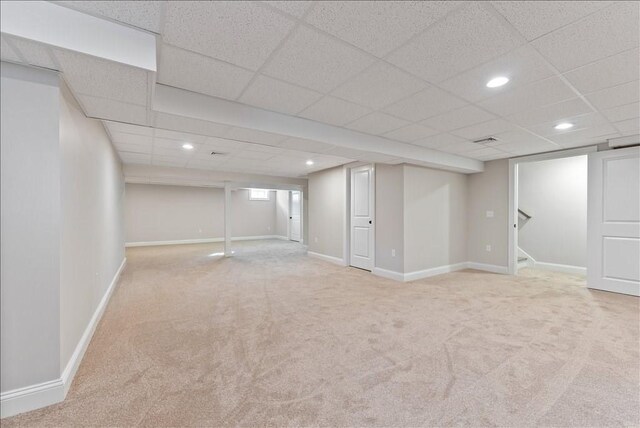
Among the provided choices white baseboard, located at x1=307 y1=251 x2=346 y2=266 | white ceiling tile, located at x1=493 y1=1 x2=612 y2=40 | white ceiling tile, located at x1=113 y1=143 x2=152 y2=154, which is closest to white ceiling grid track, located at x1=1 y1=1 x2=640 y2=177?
white ceiling tile, located at x1=493 y1=1 x2=612 y2=40

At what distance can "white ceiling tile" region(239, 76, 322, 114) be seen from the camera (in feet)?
7.41

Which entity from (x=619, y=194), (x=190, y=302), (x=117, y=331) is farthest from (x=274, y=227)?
(x=619, y=194)

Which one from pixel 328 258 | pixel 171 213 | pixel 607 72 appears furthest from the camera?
pixel 171 213

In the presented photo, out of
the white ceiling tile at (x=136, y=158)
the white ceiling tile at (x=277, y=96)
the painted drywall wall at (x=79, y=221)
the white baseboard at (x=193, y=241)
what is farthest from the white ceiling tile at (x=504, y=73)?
the white baseboard at (x=193, y=241)

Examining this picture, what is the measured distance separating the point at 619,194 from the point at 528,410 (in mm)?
4157

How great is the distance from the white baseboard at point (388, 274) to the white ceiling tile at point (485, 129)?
243cm

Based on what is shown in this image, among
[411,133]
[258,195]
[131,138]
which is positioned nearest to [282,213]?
[258,195]

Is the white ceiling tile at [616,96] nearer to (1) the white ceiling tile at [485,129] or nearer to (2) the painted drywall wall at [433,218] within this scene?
(1) the white ceiling tile at [485,129]

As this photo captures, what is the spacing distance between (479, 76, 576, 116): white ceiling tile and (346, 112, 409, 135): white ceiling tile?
859mm

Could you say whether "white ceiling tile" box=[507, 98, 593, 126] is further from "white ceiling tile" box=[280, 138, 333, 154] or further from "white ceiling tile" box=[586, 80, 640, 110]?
"white ceiling tile" box=[280, 138, 333, 154]

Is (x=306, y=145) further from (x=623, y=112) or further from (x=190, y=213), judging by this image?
(x=190, y=213)

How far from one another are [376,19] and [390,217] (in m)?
3.83

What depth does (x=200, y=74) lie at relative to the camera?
208cm

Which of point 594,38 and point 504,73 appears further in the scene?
point 504,73
